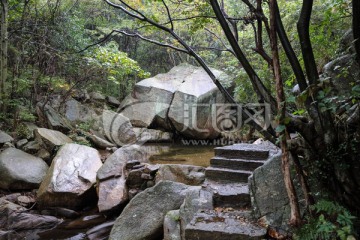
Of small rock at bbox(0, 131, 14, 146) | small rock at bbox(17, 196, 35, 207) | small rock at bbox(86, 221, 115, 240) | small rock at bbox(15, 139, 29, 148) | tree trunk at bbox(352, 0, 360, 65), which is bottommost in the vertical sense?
small rock at bbox(86, 221, 115, 240)

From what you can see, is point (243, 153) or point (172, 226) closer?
point (172, 226)

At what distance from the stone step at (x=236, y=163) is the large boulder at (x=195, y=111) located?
6.38m

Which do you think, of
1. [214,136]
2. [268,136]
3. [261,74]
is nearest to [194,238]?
[268,136]

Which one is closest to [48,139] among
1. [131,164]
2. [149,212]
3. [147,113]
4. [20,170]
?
[20,170]

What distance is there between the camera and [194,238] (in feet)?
9.91

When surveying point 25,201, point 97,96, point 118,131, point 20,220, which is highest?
point 97,96

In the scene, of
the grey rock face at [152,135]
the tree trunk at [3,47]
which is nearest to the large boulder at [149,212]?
the tree trunk at [3,47]

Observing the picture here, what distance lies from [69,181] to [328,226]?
488 cm

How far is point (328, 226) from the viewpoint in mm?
2232

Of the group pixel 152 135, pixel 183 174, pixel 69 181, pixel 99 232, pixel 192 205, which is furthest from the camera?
pixel 152 135

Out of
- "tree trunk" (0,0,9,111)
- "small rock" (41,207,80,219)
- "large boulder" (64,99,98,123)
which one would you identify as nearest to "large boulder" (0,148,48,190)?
"small rock" (41,207,80,219)

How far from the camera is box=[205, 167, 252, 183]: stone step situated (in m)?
4.60

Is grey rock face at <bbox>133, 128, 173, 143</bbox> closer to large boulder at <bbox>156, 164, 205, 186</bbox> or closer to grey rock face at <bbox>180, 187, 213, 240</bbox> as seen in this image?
Result: large boulder at <bbox>156, 164, 205, 186</bbox>

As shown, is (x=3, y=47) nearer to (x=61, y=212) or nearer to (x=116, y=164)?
(x=116, y=164)
